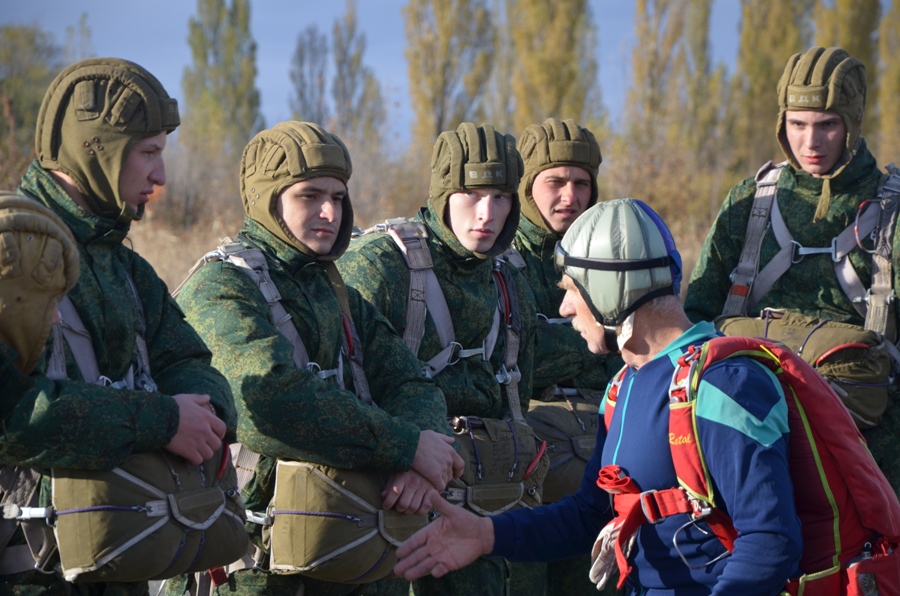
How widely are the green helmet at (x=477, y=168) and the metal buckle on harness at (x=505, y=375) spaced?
1.87 ft

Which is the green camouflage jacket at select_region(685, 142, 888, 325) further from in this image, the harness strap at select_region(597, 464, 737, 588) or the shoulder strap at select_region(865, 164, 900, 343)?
the harness strap at select_region(597, 464, 737, 588)

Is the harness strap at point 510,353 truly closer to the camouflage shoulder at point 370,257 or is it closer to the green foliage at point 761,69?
the camouflage shoulder at point 370,257

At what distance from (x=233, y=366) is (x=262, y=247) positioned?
26.6 inches

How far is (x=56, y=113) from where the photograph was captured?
12.5 feet

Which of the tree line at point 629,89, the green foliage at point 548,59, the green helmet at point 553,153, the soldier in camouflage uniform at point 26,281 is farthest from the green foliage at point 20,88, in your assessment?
the green foliage at point 548,59

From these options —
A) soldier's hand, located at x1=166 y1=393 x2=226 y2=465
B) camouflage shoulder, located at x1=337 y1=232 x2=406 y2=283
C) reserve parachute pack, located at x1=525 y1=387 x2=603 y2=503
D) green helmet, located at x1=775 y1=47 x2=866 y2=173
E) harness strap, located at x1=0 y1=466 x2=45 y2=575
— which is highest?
green helmet, located at x1=775 y1=47 x2=866 y2=173

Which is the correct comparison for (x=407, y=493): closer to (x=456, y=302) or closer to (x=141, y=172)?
(x=456, y=302)

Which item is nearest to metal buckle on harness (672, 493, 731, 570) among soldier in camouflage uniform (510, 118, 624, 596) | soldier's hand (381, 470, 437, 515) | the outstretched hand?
the outstretched hand

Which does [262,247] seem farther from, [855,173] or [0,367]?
[855,173]

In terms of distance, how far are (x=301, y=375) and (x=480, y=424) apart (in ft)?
4.30

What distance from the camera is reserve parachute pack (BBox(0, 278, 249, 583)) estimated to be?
336 centimetres

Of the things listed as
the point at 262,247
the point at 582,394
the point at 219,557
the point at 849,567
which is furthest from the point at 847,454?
the point at 582,394

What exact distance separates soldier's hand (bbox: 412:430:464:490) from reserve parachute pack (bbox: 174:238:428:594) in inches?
6.3

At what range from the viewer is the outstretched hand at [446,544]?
11.1 ft
